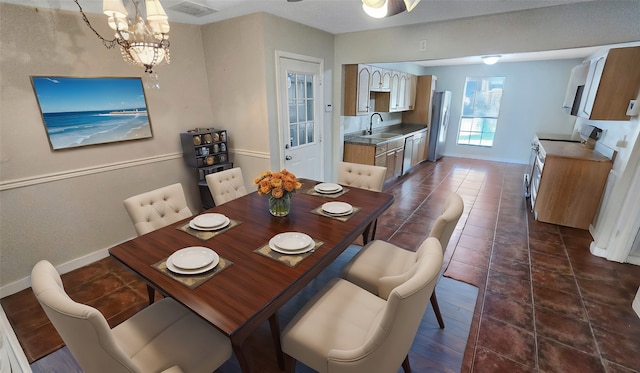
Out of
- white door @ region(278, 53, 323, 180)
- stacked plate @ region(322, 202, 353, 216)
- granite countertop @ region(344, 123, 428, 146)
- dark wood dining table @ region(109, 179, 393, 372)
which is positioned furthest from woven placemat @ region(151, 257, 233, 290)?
granite countertop @ region(344, 123, 428, 146)

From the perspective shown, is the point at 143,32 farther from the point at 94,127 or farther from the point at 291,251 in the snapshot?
the point at 291,251

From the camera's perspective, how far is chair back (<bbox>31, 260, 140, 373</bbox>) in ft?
3.07

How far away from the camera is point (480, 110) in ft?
22.3

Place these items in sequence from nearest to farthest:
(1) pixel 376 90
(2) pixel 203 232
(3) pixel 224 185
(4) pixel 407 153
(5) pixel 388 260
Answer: (2) pixel 203 232, (5) pixel 388 260, (3) pixel 224 185, (1) pixel 376 90, (4) pixel 407 153

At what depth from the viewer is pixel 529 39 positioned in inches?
106

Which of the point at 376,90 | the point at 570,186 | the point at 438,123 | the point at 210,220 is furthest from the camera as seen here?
the point at 438,123

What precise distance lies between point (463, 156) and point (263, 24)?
619cm

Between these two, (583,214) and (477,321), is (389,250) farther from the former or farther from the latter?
(583,214)

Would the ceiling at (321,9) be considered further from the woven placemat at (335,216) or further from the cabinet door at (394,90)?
the cabinet door at (394,90)

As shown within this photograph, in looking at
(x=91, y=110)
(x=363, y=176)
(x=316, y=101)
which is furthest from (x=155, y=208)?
(x=316, y=101)

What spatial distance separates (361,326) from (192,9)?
2.96 meters

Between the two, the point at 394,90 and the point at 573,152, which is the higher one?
the point at 394,90

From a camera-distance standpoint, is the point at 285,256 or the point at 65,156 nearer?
the point at 285,256

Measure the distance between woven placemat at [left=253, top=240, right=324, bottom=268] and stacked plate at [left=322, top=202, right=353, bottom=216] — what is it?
421 millimetres
